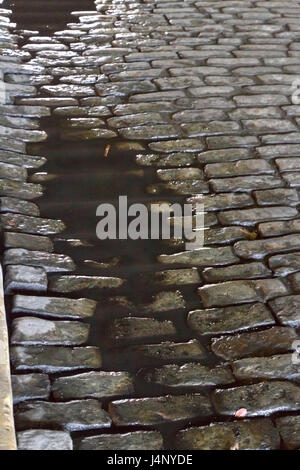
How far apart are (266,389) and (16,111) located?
2.87 m

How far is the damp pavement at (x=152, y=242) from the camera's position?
2703 millimetres

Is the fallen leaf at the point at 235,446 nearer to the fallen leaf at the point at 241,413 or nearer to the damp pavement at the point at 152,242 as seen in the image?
the damp pavement at the point at 152,242

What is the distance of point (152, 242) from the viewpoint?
12.1 ft

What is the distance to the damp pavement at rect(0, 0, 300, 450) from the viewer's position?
8.87ft

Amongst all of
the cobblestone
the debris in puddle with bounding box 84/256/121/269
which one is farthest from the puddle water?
the cobblestone

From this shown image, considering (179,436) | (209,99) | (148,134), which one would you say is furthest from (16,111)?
(179,436)

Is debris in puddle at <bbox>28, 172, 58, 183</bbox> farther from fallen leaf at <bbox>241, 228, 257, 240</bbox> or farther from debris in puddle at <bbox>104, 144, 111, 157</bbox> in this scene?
fallen leaf at <bbox>241, 228, 257, 240</bbox>

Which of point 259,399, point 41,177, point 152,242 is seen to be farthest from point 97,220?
point 259,399

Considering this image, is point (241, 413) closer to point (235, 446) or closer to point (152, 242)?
point (235, 446)

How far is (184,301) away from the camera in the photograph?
328 cm

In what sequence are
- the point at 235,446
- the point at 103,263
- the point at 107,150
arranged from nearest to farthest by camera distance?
1. the point at 235,446
2. the point at 103,263
3. the point at 107,150

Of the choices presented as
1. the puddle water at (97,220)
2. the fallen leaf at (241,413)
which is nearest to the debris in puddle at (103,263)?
the puddle water at (97,220)

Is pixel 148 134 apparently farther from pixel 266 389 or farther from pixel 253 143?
pixel 266 389

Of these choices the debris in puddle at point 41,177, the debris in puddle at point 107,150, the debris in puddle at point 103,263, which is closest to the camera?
the debris in puddle at point 103,263
